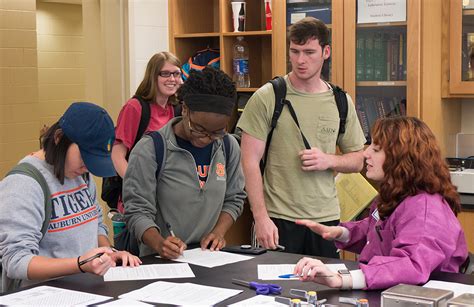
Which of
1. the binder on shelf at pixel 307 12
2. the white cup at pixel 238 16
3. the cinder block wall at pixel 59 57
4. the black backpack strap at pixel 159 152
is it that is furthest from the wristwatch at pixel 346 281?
the cinder block wall at pixel 59 57

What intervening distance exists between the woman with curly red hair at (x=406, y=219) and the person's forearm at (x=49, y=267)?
2.25ft

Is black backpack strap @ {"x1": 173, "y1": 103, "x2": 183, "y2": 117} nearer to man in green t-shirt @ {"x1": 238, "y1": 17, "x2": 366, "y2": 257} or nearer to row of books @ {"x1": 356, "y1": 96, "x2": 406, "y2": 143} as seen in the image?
man in green t-shirt @ {"x1": 238, "y1": 17, "x2": 366, "y2": 257}

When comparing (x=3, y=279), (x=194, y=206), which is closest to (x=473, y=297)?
(x=194, y=206)

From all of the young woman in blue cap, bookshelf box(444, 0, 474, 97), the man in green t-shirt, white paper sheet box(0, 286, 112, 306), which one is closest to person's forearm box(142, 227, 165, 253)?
the young woman in blue cap

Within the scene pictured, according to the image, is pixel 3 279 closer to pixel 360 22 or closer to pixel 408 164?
pixel 408 164

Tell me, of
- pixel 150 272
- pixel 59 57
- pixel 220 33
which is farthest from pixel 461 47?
pixel 59 57

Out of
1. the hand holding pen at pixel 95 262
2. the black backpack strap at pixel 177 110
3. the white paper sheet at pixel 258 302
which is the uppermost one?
the black backpack strap at pixel 177 110

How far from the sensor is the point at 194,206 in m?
2.83

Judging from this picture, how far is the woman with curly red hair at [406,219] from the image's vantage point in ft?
7.36

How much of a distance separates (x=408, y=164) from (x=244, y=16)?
2.60 meters

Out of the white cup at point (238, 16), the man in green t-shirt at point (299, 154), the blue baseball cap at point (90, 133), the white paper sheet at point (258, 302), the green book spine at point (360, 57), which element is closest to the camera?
the white paper sheet at point (258, 302)

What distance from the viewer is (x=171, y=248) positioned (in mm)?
2648

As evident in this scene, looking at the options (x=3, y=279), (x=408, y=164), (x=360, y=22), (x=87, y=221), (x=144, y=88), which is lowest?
(x=3, y=279)

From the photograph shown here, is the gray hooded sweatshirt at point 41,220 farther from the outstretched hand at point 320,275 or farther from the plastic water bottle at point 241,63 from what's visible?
the plastic water bottle at point 241,63
